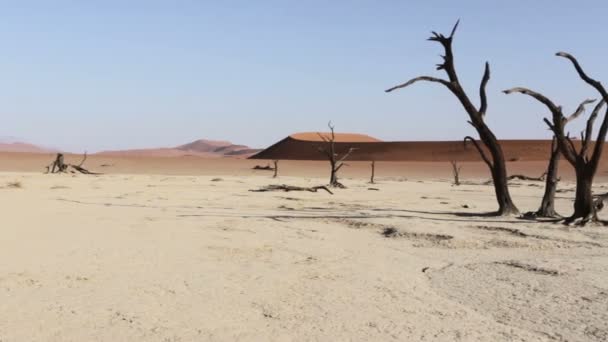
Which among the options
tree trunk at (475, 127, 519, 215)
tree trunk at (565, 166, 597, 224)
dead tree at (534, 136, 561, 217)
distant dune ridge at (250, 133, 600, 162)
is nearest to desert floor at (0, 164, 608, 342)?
tree trunk at (565, 166, 597, 224)

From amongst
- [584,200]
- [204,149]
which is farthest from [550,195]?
[204,149]

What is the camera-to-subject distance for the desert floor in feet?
13.0

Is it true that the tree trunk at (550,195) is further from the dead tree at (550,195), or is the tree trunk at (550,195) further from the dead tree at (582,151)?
the dead tree at (582,151)

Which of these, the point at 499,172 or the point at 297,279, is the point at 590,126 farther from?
the point at 297,279

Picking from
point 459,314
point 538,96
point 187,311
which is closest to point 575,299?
point 459,314

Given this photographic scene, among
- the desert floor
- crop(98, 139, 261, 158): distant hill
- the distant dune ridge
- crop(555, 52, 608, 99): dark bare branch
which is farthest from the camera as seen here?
crop(98, 139, 261, 158): distant hill

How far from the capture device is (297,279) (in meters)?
5.38

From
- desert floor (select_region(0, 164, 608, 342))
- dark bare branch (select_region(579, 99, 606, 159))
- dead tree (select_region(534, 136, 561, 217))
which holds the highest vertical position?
dark bare branch (select_region(579, 99, 606, 159))

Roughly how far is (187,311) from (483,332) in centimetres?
203

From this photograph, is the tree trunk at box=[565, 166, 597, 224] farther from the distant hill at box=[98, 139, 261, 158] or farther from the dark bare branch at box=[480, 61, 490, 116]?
the distant hill at box=[98, 139, 261, 158]

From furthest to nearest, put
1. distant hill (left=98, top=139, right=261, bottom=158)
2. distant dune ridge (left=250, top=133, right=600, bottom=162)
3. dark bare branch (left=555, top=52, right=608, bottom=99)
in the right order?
distant hill (left=98, top=139, right=261, bottom=158) → distant dune ridge (left=250, top=133, right=600, bottom=162) → dark bare branch (left=555, top=52, right=608, bottom=99)

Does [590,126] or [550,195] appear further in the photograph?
[550,195]

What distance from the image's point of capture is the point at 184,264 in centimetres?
598

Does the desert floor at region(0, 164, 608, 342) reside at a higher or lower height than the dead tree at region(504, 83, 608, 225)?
lower
